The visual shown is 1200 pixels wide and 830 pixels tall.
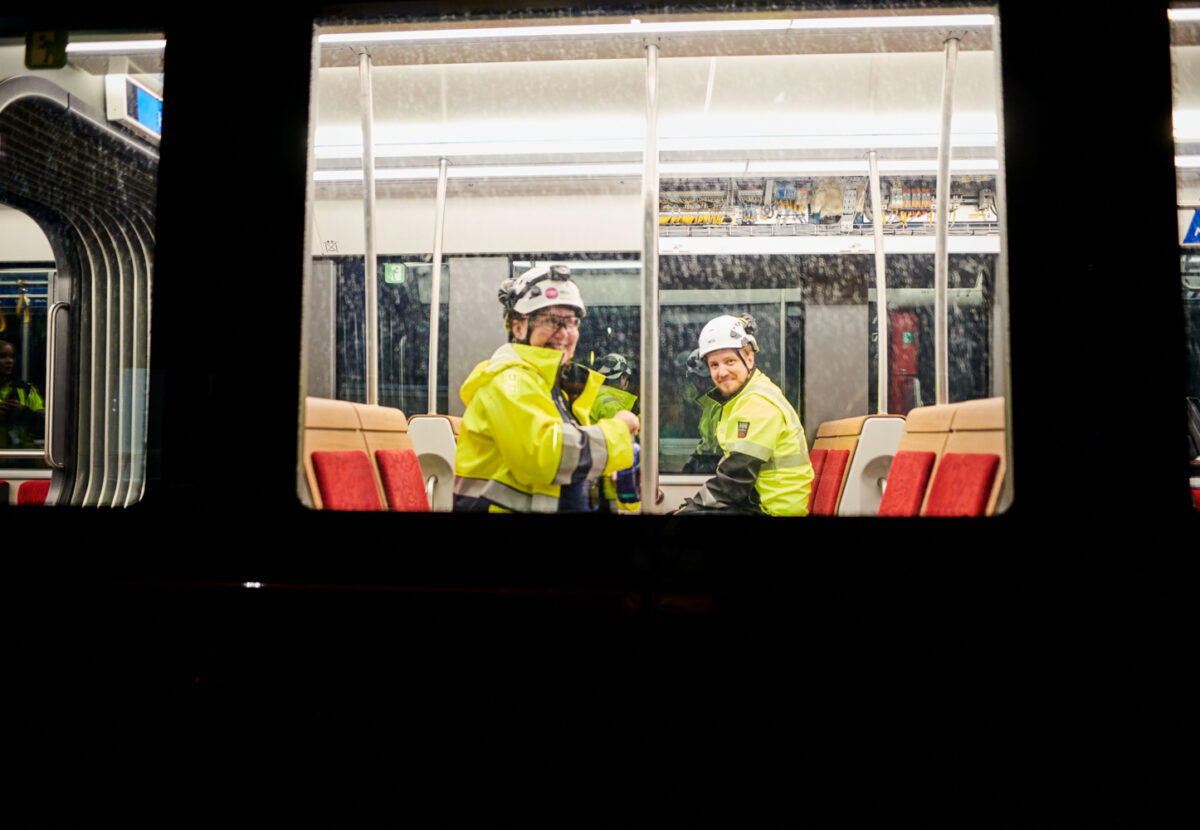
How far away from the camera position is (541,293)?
254 centimetres

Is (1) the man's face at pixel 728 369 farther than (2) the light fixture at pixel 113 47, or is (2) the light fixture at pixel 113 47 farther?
(1) the man's face at pixel 728 369

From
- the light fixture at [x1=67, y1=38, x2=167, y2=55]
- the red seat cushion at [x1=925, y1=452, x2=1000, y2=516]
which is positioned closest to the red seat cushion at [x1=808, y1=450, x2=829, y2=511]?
the red seat cushion at [x1=925, y1=452, x2=1000, y2=516]

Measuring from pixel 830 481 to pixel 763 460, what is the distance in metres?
0.85

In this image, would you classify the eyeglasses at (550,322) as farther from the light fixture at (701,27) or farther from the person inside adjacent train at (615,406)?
the light fixture at (701,27)

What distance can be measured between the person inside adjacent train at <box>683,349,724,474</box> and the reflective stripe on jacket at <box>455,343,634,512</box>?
4.52 ft

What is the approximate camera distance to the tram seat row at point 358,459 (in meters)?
1.46

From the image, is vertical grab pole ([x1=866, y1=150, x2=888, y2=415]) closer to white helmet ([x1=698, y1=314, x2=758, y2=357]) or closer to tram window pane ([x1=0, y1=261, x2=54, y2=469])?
white helmet ([x1=698, y1=314, x2=758, y2=357])

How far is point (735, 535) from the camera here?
4.23 feet

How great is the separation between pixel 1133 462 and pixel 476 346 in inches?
128

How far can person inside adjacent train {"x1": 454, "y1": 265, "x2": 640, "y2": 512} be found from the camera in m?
2.27

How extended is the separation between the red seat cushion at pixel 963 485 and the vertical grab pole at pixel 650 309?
1.93 feet

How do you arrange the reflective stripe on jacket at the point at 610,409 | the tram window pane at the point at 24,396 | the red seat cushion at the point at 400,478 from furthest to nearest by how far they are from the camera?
1. the reflective stripe on jacket at the point at 610,409
2. the red seat cushion at the point at 400,478
3. the tram window pane at the point at 24,396

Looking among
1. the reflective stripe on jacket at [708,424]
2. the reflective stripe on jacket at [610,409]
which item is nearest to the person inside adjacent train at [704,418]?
the reflective stripe on jacket at [708,424]

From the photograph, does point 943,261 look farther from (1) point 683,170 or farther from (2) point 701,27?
(1) point 683,170
